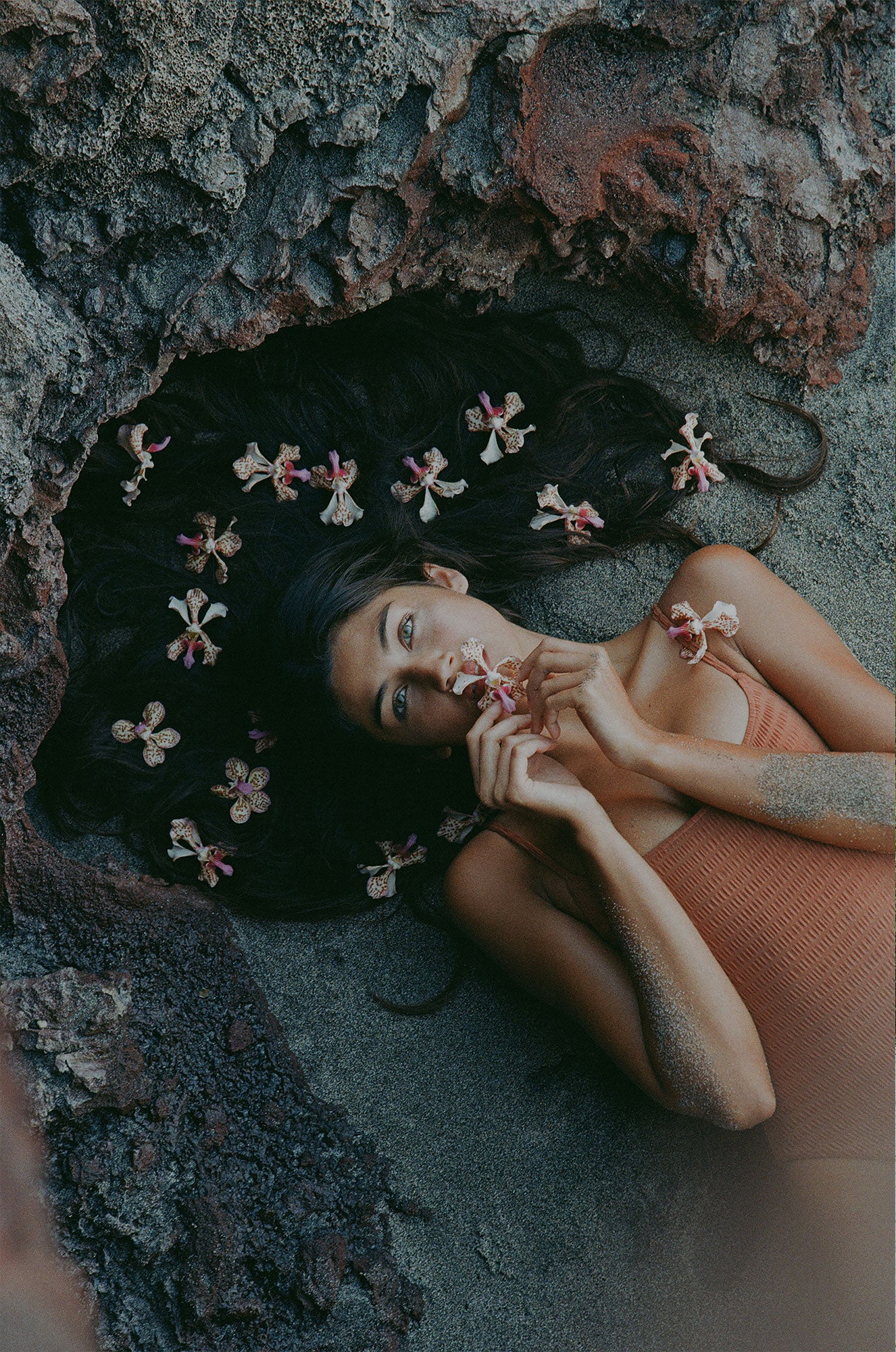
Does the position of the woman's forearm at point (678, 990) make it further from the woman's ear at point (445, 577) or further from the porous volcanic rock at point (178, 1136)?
the porous volcanic rock at point (178, 1136)

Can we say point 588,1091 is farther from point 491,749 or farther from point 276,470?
point 276,470

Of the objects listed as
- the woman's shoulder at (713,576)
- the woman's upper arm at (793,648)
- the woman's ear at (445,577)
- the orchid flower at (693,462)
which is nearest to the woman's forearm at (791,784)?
the woman's upper arm at (793,648)

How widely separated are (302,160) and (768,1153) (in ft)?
9.15

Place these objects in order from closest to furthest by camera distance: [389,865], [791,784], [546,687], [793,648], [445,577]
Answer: [791,784] → [546,687] → [793,648] → [445,577] → [389,865]

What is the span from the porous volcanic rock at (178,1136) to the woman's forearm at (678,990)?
3.11ft

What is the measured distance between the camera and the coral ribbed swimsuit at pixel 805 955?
239 centimetres

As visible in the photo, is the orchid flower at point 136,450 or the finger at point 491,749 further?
the orchid flower at point 136,450

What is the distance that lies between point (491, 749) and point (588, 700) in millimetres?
263

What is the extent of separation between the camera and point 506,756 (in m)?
2.46

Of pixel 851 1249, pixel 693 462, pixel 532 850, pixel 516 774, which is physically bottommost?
pixel 851 1249

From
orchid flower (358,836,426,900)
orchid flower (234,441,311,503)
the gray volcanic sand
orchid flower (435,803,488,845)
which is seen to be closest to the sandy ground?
the gray volcanic sand

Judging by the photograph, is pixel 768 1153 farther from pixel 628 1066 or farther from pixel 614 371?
pixel 614 371

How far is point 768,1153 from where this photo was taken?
2752mm

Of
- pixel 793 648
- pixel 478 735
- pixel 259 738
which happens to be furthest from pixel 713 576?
pixel 259 738
